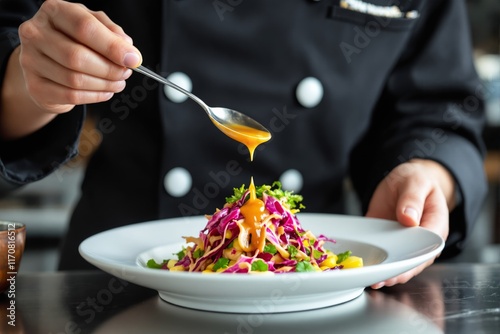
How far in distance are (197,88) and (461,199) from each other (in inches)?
23.4

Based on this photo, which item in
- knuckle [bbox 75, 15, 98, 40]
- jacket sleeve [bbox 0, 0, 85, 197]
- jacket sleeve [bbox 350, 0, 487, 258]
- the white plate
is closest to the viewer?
the white plate

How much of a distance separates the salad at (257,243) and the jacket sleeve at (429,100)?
0.41 meters

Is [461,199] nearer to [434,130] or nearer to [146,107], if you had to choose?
[434,130]

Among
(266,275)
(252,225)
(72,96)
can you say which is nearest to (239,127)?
(252,225)

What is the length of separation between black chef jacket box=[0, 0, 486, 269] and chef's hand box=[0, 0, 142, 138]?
29 centimetres

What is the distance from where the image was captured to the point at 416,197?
1.22 m

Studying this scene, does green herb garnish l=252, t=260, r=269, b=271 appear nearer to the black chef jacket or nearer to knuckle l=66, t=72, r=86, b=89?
knuckle l=66, t=72, r=86, b=89

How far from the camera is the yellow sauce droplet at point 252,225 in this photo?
42.0 inches

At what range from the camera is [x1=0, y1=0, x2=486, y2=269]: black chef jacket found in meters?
1.42

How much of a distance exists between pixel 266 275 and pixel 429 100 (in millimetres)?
1009

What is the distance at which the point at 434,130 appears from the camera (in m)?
1.56

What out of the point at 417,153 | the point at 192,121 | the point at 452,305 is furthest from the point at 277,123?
the point at 452,305

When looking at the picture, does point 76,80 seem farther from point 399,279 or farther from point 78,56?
point 399,279

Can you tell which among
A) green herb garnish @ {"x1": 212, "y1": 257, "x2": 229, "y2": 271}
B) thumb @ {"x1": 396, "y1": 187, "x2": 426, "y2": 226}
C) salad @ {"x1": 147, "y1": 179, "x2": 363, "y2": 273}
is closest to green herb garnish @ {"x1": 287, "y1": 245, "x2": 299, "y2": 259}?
salad @ {"x1": 147, "y1": 179, "x2": 363, "y2": 273}
